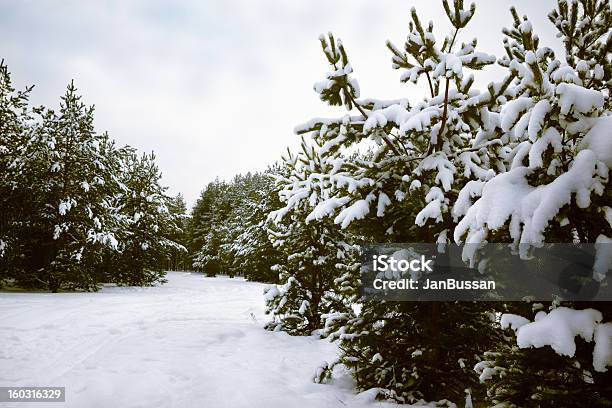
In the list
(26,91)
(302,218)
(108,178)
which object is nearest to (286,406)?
(302,218)

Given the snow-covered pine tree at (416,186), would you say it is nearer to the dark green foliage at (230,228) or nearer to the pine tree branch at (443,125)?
the pine tree branch at (443,125)

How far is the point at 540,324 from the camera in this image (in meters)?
2.29

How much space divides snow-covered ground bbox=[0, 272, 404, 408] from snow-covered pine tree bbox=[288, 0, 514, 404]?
28.6 inches

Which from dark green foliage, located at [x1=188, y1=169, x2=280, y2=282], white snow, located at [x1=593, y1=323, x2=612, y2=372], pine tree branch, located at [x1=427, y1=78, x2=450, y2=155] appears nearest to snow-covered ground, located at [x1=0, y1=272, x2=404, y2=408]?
white snow, located at [x1=593, y1=323, x2=612, y2=372]

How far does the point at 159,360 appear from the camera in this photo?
5676 millimetres

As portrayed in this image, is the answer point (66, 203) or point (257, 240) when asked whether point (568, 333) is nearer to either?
point (66, 203)

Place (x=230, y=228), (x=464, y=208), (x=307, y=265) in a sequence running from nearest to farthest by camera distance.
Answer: (x=464, y=208)
(x=307, y=265)
(x=230, y=228)

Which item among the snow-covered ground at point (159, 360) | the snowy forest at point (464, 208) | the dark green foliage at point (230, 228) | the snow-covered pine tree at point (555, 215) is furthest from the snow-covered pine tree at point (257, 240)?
the snow-covered pine tree at point (555, 215)

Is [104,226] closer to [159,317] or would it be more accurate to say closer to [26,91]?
[26,91]

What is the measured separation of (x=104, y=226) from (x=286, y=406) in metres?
15.1

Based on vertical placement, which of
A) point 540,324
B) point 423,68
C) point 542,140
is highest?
point 423,68

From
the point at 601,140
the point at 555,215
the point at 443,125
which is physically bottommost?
the point at 555,215

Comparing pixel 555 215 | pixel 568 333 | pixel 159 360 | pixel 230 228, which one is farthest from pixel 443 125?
pixel 230 228

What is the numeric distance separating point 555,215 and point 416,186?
5.91 feet
